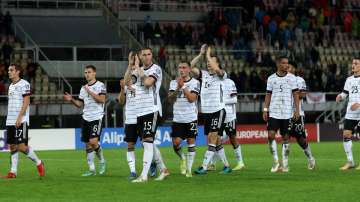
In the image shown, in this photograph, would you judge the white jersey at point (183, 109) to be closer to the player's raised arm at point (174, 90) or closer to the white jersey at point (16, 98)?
the player's raised arm at point (174, 90)

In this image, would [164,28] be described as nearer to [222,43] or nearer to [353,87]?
[222,43]

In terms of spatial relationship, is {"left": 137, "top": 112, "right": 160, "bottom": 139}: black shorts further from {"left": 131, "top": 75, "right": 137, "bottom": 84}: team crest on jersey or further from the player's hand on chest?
the player's hand on chest

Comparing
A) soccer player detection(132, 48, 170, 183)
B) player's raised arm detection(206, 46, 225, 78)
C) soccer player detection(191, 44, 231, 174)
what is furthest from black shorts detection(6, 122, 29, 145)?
player's raised arm detection(206, 46, 225, 78)

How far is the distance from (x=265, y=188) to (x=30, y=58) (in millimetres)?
28782

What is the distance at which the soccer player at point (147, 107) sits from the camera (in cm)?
1750

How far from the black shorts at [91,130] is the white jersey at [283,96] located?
3962 mm

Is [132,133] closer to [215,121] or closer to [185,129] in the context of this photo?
[185,129]

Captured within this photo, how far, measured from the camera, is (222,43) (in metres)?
48.6

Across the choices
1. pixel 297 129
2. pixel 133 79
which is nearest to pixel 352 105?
pixel 297 129

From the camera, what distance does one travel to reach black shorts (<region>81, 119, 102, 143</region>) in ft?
67.3

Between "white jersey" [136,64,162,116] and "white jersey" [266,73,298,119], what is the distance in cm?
391

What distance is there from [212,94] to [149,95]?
8.77 feet

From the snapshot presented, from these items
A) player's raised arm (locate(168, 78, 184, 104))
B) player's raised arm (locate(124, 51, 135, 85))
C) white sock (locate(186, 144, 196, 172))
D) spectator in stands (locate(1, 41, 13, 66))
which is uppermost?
spectator in stands (locate(1, 41, 13, 66))

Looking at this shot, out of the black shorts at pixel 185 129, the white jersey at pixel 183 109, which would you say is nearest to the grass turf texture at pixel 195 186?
the black shorts at pixel 185 129
